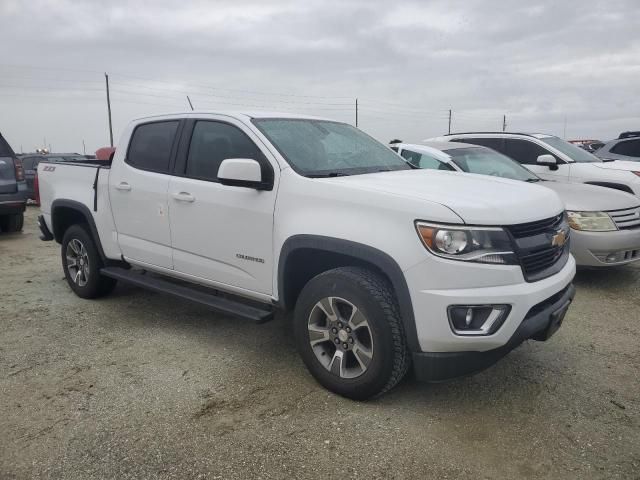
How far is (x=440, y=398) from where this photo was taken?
333 centimetres

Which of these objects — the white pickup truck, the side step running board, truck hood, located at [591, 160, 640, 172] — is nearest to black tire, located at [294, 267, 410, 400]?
the white pickup truck

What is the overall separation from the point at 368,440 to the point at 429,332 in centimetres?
67

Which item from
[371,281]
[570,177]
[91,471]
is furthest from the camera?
[570,177]

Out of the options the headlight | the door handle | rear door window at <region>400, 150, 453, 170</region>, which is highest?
rear door window at <region>400, 150, 453, 170</region>

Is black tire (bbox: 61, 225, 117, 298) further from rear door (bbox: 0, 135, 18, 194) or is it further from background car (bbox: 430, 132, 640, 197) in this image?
background car (bbox: 430, 132, 640, 197)

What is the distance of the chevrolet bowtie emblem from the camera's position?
3.19 metres

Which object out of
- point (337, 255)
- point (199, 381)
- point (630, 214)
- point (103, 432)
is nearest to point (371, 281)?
point (337, 255)

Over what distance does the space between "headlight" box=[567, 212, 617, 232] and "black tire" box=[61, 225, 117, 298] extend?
15.7ft

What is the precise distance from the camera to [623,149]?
35.4ft

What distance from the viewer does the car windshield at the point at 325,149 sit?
3.62 meters

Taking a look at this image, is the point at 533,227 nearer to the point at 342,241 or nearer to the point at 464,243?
the point at 464,243

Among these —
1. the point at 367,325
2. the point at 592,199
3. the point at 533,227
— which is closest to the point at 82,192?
the point at 367,325

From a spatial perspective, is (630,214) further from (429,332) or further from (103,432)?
(103,432)

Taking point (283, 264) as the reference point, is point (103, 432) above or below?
below
